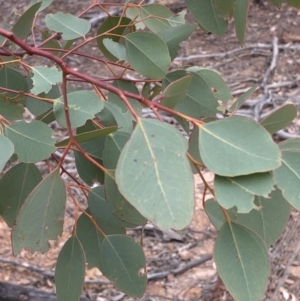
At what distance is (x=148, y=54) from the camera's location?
0.88 m

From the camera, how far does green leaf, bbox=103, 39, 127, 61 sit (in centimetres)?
97

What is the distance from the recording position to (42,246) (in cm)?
78

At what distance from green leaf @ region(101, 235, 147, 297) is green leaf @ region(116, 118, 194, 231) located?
309 mm

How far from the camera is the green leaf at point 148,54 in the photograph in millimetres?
864

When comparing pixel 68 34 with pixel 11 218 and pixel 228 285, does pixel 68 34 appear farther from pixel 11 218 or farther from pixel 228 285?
pixel 228 285

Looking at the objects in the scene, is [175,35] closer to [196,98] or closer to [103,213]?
[196,98]

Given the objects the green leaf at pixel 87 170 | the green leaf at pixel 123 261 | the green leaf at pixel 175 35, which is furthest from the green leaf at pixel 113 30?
the green leaf at pixel 123 261

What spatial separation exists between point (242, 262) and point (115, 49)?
494 mm

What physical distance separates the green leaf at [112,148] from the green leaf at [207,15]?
26cm

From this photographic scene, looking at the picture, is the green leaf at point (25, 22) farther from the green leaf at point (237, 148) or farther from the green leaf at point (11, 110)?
the green leaf at point (237, 148)

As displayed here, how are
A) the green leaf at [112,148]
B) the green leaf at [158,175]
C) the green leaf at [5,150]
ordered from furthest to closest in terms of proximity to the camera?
the green leaf at [112,148], the green leaf at [5,150], the green leaf at [158,175]

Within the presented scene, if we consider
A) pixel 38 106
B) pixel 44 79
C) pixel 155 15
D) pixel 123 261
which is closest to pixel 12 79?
pixel 38 106

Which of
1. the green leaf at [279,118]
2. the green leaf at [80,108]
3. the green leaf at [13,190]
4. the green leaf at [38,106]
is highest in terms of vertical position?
the green leaf at [279,118]

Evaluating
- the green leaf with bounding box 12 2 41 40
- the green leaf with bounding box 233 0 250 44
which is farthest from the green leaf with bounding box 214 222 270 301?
the green leaf with bounding box 12 2 41 40
